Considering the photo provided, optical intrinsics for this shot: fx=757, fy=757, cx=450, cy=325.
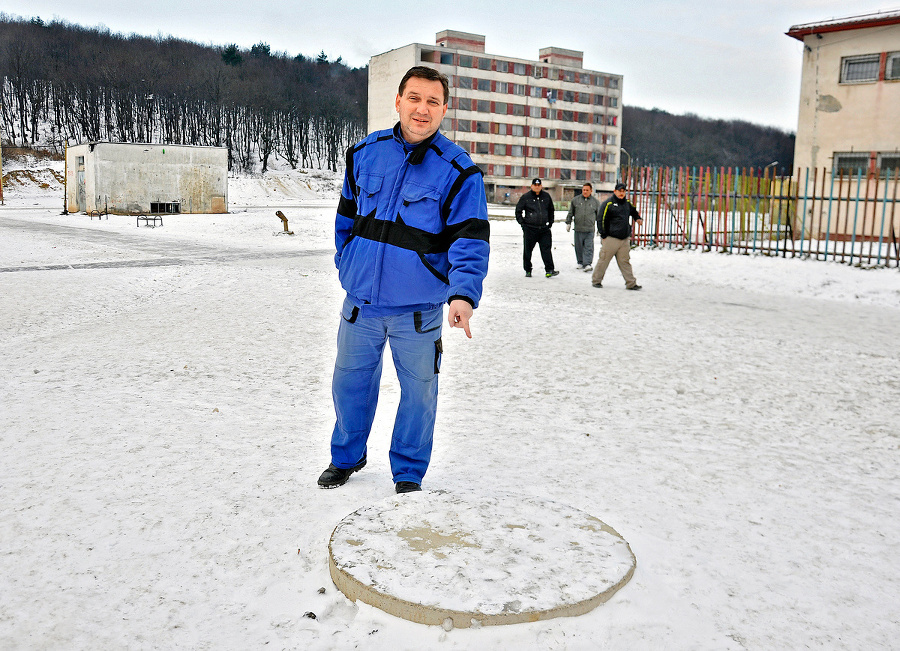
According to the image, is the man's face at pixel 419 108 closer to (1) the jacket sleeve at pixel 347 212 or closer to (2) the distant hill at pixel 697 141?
(1) the jacket sleeve at pixel 347 212

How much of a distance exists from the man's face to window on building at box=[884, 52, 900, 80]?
21.8 meters

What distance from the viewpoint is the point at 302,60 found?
132 m

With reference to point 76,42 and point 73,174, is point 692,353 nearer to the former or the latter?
point 73,174

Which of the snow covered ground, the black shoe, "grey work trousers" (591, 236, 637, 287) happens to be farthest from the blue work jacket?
"grey work trousers" (591, 236, 637, 287)

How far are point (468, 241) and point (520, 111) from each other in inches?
3233

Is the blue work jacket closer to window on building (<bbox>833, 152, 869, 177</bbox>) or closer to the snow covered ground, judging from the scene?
the snow covered ground

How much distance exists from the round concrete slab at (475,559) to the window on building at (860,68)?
22126 millimetres

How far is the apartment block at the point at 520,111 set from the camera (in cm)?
7712

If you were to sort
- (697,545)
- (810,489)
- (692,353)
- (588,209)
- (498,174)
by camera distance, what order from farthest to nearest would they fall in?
(498,174) < (588,209) < (692,353) < (810,489) < (697,545)

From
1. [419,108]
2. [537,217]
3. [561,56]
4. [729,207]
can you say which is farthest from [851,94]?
[561,56]

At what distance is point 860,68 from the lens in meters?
21.2

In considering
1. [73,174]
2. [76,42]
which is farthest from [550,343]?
[76,42]

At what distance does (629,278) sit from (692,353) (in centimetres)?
519

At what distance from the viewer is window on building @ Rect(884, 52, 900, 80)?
20.6m
